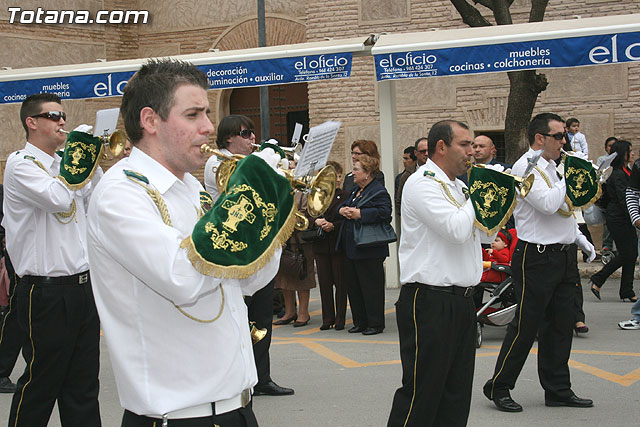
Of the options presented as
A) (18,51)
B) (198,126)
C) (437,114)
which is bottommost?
(198,126)

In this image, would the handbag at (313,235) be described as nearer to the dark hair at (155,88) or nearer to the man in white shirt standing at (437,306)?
the man in white shirt standing at (437,306)

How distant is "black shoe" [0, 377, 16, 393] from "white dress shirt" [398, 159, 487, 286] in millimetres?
3993

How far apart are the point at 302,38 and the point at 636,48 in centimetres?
1216

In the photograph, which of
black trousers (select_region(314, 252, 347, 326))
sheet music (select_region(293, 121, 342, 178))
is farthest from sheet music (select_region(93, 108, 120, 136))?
black trousers (select_region(314, 252, 347, 326))

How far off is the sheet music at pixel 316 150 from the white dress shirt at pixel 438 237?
1348 mm

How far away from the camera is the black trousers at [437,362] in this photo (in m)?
4.63

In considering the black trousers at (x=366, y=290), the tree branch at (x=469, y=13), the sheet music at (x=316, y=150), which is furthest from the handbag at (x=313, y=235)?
the sheet music at (x=316, y=150)

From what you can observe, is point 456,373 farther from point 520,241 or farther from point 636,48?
point 636,48

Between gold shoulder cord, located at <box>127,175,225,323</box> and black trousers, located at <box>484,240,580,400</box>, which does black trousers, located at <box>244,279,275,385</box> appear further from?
gold shoulder cord, located at <box>127,175,225,323</box>

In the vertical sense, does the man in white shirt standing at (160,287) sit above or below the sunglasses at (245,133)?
below

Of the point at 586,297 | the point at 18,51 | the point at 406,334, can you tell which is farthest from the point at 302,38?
the point at 406,334

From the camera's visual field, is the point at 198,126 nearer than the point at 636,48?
Yes

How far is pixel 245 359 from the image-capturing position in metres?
2.73

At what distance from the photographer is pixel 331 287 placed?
32.9 ft
